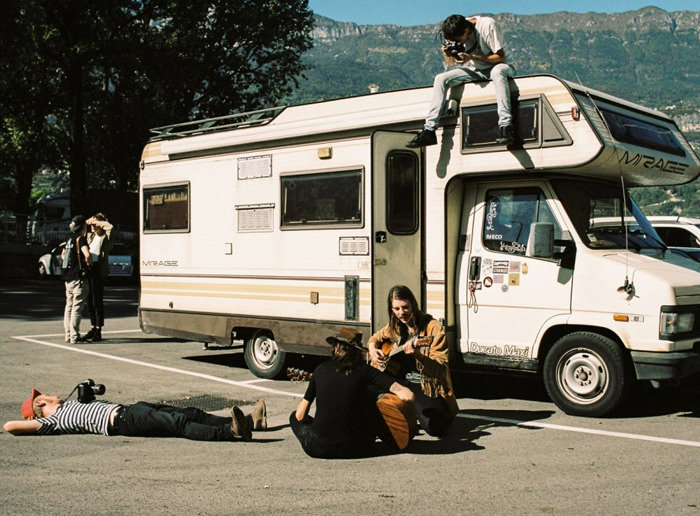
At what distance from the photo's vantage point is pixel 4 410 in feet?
27.0

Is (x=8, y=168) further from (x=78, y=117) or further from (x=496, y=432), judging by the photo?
(x=496, y=432)

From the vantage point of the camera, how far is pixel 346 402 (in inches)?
248

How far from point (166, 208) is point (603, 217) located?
19.7ft

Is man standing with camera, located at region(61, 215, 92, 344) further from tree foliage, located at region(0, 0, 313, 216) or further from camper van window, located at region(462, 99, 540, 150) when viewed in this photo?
tree foliage, located at region(0, 0, 313, 216)

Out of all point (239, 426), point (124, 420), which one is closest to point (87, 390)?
point (124, 420)

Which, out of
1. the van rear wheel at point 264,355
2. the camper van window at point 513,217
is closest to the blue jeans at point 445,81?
the camper van window at point 513,217

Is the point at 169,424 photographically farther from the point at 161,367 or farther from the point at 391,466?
the point at 161,367

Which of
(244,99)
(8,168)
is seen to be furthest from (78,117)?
(8,168)

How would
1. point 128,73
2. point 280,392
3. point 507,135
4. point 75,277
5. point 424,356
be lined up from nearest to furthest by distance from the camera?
point 424,356, point 507,135, point 280,392, point 75,277, point 128,73

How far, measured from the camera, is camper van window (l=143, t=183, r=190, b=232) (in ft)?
37.6

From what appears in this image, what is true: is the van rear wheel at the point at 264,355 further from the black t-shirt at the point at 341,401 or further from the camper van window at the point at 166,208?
the black t-shirt at the point at 341,401

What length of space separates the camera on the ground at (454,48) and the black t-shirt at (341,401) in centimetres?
404

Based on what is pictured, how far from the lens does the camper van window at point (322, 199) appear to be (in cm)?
934

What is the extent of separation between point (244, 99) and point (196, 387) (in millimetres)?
31908
